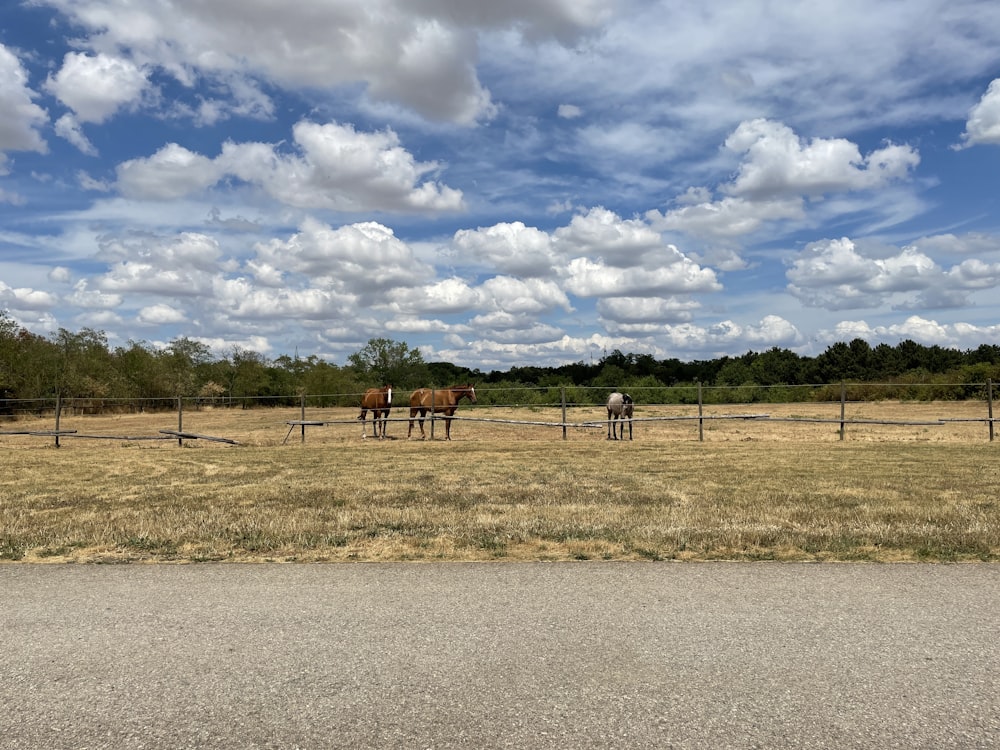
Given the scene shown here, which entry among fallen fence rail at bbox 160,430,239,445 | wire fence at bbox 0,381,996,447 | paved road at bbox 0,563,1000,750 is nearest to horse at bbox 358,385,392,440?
fallen fence rail at bbox 160,430,239,445

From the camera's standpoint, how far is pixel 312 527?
744cm

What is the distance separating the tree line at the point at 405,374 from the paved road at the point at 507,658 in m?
18.3

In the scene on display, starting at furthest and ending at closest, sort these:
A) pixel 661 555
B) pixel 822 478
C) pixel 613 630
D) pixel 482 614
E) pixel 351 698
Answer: pixel 822 478 → pixel 661 555 → pixel 482 614 → pixel 613 630 → pixel 351 698

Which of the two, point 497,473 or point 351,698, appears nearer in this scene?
point 351,698

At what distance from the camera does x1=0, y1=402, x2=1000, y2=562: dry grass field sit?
639cm

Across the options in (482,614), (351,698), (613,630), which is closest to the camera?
(351,698)

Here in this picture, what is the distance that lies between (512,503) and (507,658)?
18.1ft

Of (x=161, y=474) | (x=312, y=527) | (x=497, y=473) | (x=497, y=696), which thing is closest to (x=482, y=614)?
(x=497, y=696)

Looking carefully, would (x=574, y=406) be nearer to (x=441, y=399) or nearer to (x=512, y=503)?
(x=441, y=399)

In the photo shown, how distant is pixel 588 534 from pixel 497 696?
3.82 metres

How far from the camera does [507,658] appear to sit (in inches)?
145

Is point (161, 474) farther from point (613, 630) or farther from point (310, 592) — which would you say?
point (613, 630)

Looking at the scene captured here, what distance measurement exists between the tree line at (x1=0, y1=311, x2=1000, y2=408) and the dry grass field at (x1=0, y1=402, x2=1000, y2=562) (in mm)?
7361

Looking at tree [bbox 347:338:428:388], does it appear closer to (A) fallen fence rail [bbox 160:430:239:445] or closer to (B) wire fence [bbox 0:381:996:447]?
(B) wire fence [bbox 0:381:996:447]
